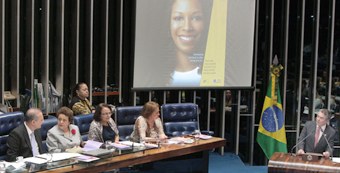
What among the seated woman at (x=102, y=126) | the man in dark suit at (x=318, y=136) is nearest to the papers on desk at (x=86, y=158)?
the seated woman at (x=102, y=126)

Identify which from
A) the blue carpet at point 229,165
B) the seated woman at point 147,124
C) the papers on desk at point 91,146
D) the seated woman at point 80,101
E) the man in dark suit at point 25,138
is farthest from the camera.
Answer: the blue carpet at point 229,165

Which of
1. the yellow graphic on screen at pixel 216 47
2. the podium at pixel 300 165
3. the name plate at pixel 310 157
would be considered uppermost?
the yellow graphic on screen at pixel 216 47

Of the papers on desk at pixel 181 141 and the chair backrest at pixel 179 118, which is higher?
the chair backrest at pixel 179 118

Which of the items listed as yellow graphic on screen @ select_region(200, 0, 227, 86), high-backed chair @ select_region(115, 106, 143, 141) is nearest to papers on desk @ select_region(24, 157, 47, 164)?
high-backed chair @ select_region(115, 106, 143, 141)

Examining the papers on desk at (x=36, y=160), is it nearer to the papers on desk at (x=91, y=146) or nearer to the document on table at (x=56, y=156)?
the document on table at (x=56, y=156)

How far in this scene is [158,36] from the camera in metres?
7.00

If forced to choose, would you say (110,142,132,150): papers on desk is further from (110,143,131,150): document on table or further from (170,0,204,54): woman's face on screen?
(170,0,204,54): woman's face on screen

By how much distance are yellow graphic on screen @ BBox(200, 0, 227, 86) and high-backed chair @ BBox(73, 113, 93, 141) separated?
2.42m

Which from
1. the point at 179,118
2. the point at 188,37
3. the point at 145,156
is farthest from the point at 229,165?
the point at 145,156

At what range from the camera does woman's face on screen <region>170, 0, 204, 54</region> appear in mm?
7090

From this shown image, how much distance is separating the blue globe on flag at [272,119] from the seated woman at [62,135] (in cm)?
345

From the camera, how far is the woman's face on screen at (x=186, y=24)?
7.09 metres

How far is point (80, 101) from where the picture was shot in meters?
6.09

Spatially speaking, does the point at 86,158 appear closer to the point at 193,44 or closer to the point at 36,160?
the point at 36,160
